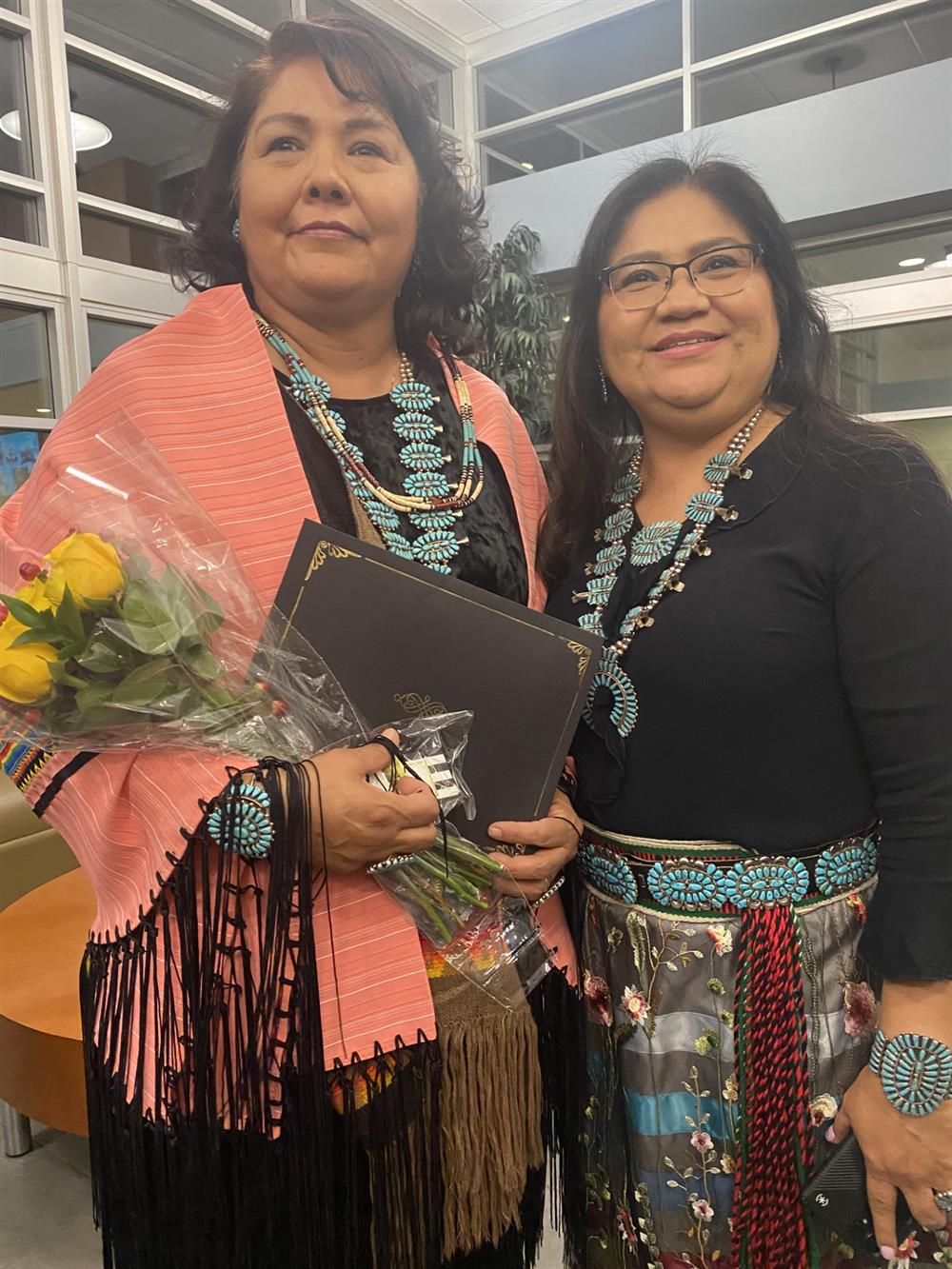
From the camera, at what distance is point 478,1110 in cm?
105

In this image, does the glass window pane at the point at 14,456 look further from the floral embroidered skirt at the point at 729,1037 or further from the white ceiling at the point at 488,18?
the floral embroidered skirt at the point at 729,1037

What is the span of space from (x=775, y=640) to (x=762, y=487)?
0.19 m

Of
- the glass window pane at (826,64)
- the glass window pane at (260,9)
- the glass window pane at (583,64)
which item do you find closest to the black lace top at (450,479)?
the glass window pane at (260,9)

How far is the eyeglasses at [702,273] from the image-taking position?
1.16 metres

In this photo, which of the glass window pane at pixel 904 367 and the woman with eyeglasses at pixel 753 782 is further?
the glass window pane at pixel 904 367

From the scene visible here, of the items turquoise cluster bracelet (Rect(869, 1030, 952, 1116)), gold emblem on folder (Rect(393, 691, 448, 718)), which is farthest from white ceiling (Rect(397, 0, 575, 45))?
turquoise cluster bracelet (Rect(869, 1030, 952, 1116))

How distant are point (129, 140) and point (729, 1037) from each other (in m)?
5.24

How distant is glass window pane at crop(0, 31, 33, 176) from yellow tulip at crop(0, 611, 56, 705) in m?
4.39

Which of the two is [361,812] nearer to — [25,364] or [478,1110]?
[478,1110]

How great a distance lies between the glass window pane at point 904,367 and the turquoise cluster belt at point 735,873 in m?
4.64

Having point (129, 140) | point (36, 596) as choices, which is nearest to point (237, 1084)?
point (36, 596)

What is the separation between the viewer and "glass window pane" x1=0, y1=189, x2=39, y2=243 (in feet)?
14.0

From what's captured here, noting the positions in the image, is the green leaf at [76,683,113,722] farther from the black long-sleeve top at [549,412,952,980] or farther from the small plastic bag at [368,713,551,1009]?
the black long-sleeve top at [549,412,952,980]

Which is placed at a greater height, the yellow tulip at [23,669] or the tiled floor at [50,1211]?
the yellow tulip at [23,669]
